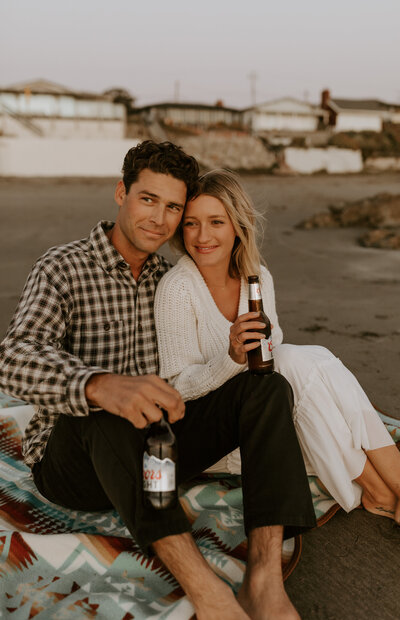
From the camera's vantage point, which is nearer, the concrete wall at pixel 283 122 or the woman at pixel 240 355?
the woman at pixel 240 355

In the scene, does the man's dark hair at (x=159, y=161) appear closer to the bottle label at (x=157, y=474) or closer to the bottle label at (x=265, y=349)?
the bottle label at (x=265, y=349)

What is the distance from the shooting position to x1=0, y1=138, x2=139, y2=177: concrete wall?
2869 centimetres

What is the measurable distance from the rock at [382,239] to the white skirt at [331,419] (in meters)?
9.44

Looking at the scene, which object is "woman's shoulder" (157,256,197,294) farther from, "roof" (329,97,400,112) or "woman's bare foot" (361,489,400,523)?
"roof" (329,97,400,112)

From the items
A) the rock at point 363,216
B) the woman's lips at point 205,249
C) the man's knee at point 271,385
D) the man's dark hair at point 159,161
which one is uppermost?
the man's dark hair at point 159,161

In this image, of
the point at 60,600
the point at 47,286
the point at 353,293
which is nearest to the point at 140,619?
the point at 60,600

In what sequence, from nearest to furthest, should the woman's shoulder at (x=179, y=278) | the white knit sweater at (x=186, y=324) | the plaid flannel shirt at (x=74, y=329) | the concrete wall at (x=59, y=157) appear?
the plaid flannel shirt at (x=74, y=329)
the white knit sweater at (x=186, y=324)
the woman's shoulder at (x=179, y=278)
the concrete wall at (x=59, y=157)

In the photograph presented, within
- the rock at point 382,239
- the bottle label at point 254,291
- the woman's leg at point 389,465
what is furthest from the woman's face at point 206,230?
the rock at point 382,239

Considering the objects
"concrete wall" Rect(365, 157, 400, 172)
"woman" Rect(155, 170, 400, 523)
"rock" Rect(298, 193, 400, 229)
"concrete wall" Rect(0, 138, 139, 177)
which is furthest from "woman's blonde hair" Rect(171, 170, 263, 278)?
"concrete wall" Rect(365, 157, 400, 172)

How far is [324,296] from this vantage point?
27.6 feet

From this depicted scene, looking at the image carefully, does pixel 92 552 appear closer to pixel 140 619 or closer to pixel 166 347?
pixel 140 619

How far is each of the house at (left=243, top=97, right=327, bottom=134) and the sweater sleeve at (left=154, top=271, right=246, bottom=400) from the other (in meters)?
56.3

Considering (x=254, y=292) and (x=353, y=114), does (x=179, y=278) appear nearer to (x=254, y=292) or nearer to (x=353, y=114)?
(x=254, y=292)

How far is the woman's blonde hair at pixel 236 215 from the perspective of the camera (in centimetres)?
347
